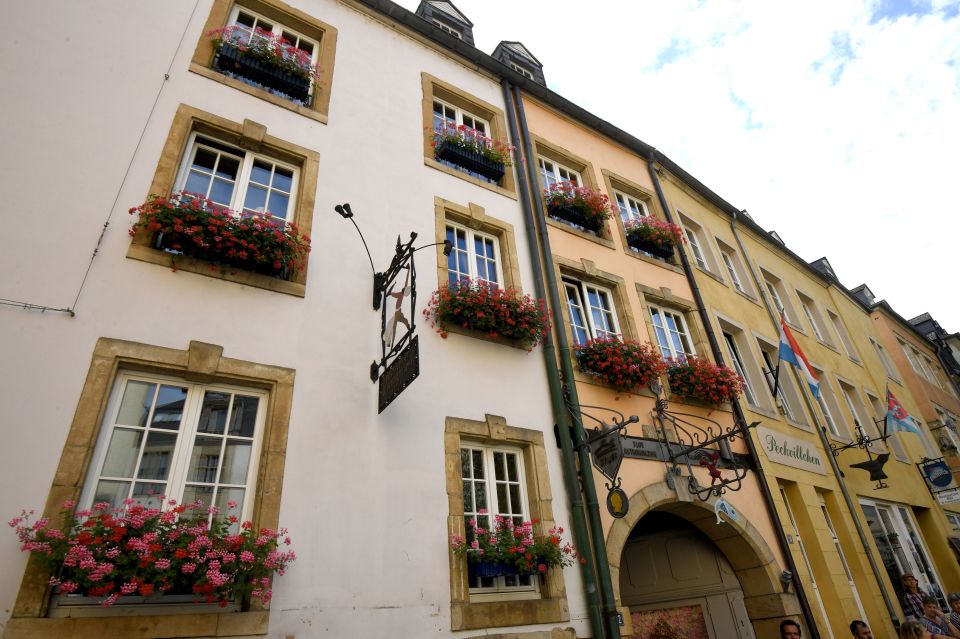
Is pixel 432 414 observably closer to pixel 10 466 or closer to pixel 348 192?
pixel 348 192

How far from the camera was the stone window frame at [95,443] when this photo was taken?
12.0 ft

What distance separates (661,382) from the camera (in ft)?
28.2

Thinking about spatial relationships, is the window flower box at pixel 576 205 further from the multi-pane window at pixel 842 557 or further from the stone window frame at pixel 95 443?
the multi-pane window at pixel 842 557

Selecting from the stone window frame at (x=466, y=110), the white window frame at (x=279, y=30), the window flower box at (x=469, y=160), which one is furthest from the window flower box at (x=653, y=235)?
the white window frame at (x=279, y=30)

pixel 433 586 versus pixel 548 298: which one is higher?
pixel 548 298

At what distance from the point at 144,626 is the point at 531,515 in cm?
365

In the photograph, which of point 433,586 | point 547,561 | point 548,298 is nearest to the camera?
point 433,586

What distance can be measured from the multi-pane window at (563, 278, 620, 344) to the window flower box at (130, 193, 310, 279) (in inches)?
171

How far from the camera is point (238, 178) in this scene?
634cm

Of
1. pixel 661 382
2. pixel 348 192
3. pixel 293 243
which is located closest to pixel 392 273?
pixel 293 243

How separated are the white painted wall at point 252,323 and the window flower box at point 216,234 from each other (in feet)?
0.79

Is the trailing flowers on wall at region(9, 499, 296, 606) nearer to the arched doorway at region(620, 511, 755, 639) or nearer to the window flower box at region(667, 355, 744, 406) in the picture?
the window flower box at region(667, 355, 744, 406)

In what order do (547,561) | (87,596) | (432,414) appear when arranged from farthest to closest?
→ (432,414) < (547,561) < (87,596)

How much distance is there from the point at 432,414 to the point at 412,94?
5.32m
